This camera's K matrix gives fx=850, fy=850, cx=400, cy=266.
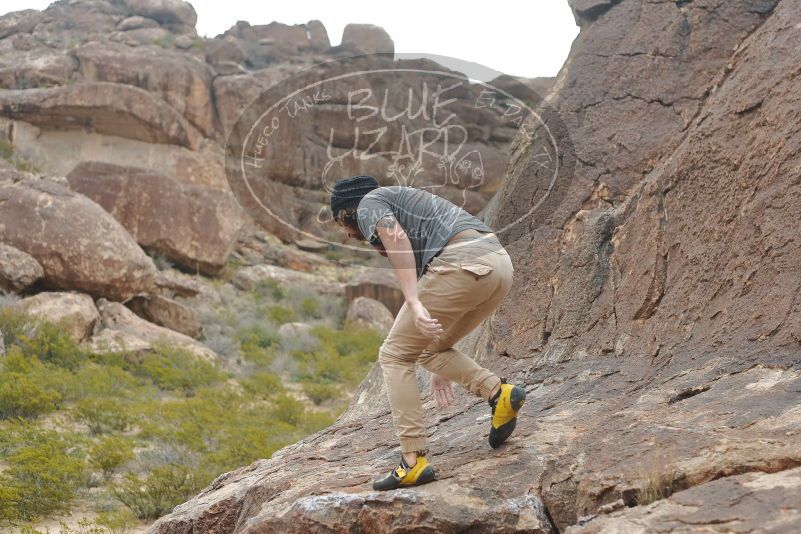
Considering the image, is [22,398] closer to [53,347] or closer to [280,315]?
[53,347]

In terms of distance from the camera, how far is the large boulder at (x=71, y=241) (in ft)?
42.0

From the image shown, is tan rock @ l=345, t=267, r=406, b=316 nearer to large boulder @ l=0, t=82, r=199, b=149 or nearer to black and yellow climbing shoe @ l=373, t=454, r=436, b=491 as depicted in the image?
large boulder @ l=0, t=82, r=199, b=149

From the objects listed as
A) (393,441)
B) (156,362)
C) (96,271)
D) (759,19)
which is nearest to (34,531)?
(393,441)

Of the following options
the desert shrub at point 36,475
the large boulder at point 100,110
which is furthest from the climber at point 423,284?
the large boulder at point 100,110

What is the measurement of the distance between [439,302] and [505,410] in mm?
493

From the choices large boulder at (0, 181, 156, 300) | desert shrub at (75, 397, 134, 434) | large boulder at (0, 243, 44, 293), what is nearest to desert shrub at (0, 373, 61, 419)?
desert shrub at (75, 397, 134, 434)

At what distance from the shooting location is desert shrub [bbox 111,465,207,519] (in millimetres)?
6773

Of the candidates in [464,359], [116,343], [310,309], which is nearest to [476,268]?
[464,359]

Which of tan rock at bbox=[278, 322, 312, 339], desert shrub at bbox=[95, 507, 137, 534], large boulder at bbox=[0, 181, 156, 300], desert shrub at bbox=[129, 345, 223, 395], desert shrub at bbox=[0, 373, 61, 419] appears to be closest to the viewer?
desert shrub at bbox=[95, 507, 137, 534]

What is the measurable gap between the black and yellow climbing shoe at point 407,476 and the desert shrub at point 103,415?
6.81 meters

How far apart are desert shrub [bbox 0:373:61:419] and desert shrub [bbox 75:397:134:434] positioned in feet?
1.14

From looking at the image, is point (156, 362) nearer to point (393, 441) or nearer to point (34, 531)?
point (34, 531)

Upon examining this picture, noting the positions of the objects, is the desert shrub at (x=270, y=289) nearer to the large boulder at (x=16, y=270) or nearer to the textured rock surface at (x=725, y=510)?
the large boulder at (x=16, y=270)

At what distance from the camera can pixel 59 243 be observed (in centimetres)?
1284
